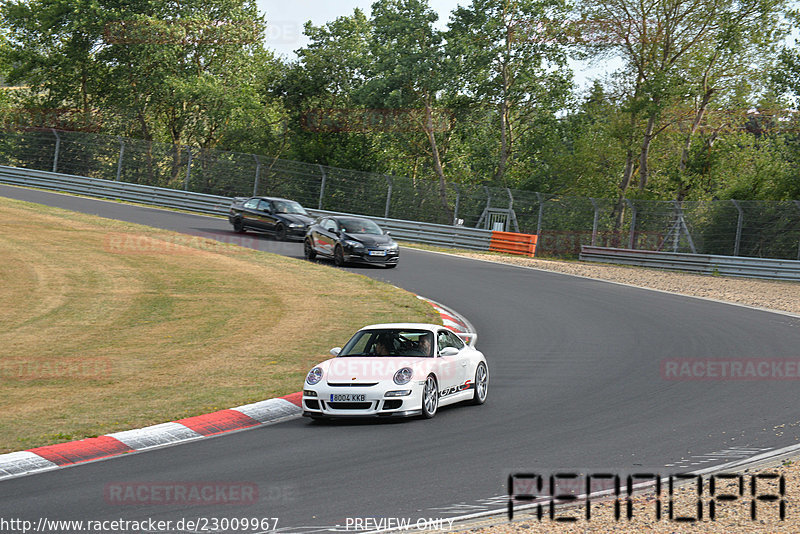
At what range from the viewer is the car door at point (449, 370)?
11.1m

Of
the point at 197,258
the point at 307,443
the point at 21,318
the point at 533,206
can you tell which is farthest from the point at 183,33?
the point at 307,443

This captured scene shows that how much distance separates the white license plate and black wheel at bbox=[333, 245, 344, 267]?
17.2 meters

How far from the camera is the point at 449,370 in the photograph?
36.8 ft

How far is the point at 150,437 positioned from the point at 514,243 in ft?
91.9

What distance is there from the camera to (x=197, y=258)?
26250 mm

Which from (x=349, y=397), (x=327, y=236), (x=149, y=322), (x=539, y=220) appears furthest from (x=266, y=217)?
(x=349, y=397)

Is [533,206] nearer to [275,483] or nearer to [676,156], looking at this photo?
[676,156]

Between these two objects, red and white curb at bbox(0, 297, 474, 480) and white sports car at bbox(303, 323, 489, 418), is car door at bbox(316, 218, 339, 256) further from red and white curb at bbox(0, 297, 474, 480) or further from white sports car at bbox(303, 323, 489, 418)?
red and white curb at bbox(0, 297, 474, 480)

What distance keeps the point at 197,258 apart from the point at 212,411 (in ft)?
52.9

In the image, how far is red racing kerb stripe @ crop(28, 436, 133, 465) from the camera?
855 centimetres

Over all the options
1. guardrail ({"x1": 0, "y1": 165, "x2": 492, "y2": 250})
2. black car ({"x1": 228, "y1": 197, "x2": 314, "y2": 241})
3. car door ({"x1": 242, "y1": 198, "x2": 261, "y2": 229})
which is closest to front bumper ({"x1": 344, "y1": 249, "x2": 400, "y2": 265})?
black car ({"x1": 228, "y1": 197, "x2": 314, "y2": 241})

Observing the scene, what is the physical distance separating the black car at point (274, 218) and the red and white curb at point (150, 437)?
21525 mm

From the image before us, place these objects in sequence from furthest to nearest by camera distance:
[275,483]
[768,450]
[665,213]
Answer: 1. [665,213]
2. [768,450]
3. [275,483]

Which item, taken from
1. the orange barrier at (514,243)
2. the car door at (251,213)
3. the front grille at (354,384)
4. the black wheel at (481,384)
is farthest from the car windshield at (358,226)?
the front grille at (354,384)
